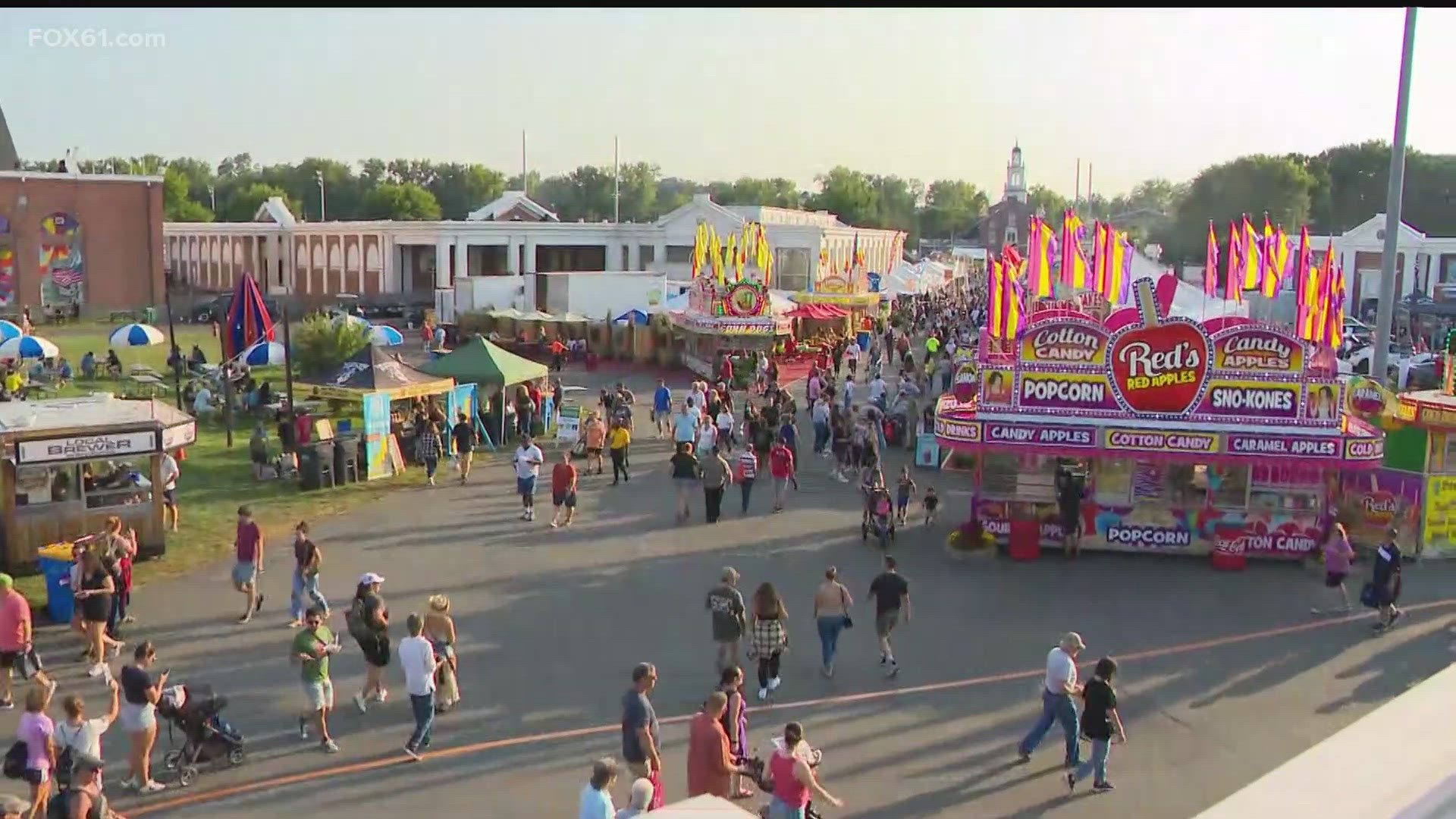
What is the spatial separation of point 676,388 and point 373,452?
13.8 meters

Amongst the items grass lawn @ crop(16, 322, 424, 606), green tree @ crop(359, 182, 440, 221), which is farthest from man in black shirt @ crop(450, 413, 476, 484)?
green tree @ crop(359, 182, 440, 221)

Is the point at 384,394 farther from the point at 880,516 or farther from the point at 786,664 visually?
the point at 786,664

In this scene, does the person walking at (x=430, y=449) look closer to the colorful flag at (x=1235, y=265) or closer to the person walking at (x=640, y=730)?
the person walking at (x=640, y=730)

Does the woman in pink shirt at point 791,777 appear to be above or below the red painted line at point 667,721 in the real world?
above

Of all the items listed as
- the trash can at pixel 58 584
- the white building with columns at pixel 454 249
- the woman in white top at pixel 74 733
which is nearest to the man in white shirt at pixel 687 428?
the trash can at pixel 58 584

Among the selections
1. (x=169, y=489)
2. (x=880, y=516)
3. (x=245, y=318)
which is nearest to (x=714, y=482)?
(x=880, y=516)

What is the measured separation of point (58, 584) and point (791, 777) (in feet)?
28.9

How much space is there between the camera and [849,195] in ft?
389

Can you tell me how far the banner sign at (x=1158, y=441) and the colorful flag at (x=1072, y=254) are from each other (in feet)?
37.3

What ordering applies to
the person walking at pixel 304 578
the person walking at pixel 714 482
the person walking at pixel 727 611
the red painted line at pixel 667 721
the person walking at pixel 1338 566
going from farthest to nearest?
the person walking at pixel 714 482 → the person walking at pixel 1338 566 → the person walking at pixel 304 578 → the person walking at pixel 727 611 → the red painted line at pixel 667 721

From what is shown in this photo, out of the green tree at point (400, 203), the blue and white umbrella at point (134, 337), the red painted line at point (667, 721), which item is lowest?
the red painted line at point (667, 721)

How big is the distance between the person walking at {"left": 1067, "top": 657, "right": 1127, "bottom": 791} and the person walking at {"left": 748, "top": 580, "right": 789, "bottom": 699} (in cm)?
277

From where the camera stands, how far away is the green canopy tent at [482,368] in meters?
24.2

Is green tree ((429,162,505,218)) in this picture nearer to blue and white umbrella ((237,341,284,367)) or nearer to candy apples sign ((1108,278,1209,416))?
blue and white umbrella ((237,341,284,367))
